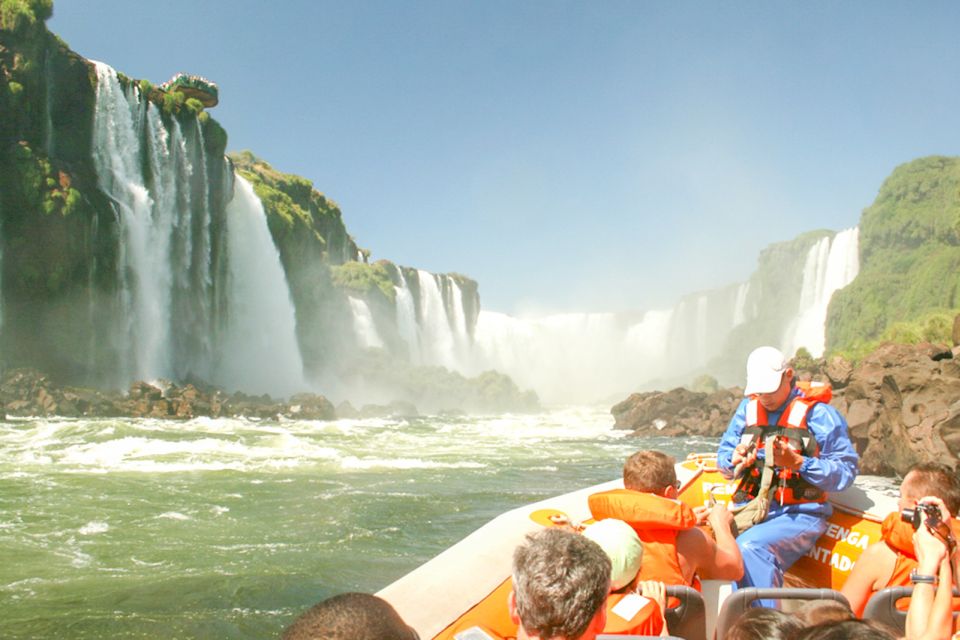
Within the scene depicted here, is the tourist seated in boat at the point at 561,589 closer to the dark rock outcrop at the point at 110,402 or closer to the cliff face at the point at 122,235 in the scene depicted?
the dark rock outcrop at the point at 110,402

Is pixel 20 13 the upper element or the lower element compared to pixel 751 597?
upper

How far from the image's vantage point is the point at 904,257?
4872cm

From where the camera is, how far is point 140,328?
32000 mm

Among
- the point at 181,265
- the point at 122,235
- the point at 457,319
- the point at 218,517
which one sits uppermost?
the point at 122,235

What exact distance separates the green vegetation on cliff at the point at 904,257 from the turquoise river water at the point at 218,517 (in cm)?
3240

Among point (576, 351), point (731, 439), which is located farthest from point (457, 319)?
point (731, 439)

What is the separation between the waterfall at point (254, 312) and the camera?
3984 cm

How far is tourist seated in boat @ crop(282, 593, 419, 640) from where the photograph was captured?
1.46 metres

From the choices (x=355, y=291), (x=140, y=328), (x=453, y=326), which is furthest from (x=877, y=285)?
(x=140, y=328)

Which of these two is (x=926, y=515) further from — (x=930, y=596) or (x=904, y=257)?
(x=904, y=257)

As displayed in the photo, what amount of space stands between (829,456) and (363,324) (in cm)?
5111

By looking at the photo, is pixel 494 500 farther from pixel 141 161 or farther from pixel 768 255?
pixel 768 255

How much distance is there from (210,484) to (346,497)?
274 cm

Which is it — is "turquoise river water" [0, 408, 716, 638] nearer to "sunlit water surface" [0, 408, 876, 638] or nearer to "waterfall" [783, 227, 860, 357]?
"sunlit water surface" [0, 408, 876, 638]
